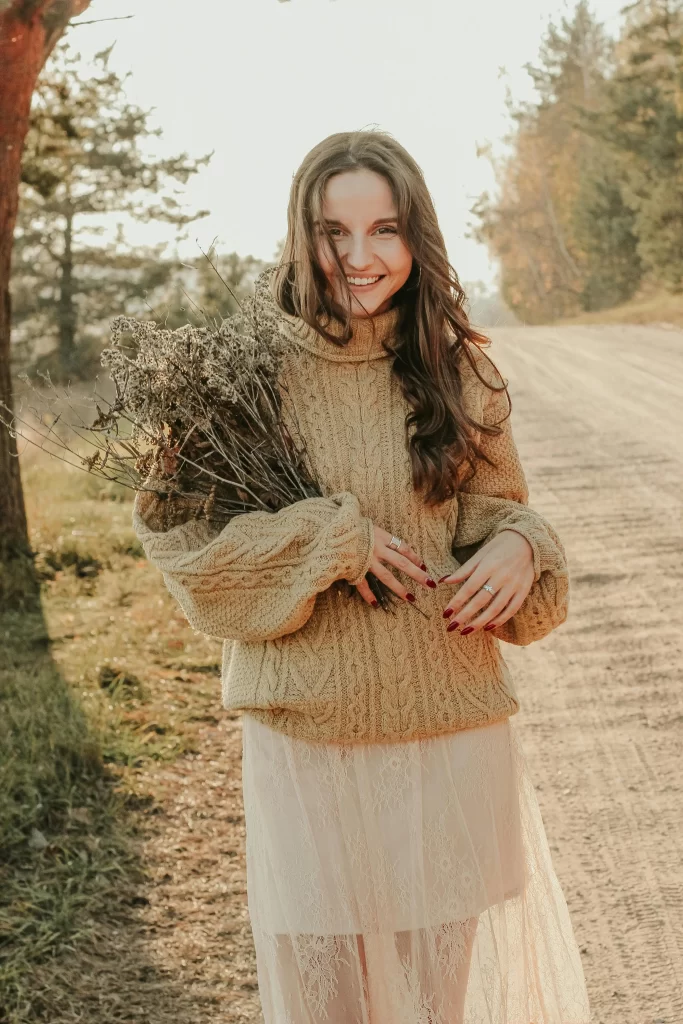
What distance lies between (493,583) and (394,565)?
0.63 feet

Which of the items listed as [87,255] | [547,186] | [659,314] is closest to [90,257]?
[87,255]

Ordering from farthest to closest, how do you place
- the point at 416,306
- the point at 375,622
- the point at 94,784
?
the point at 94,784, the point at 416,306, the point at 375,622

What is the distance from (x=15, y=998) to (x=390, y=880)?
157 cm

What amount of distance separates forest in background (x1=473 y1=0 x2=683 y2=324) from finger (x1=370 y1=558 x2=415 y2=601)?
1022 cm

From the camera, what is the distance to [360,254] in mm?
2225

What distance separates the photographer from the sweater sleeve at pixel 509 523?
2.28 m

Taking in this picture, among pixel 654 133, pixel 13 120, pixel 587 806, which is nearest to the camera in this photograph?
pixel 587 806

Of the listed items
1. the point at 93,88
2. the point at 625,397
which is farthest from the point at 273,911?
the point at 625,397

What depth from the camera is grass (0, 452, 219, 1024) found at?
3522 mm

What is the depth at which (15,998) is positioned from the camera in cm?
321

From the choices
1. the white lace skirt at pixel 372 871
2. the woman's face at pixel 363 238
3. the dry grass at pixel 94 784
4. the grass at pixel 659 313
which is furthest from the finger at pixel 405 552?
the grass at pixel 659 313

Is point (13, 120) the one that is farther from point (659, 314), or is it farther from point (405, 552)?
point (659, 314)

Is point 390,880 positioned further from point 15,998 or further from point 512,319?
point 512,319

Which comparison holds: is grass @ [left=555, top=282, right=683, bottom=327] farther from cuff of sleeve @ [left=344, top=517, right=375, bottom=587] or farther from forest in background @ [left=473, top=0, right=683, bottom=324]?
cuff of sleeve @ [left=344, top=517, right=375, bottom=587]
